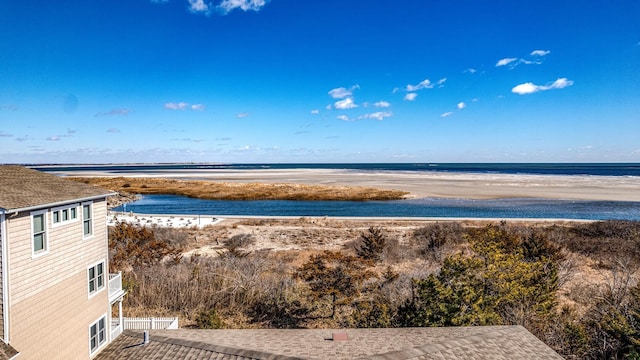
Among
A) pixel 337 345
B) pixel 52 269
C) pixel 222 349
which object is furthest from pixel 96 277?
pixel 337 345

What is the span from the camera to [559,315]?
15680 millimetres

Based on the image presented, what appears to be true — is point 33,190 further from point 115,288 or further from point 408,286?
point 408,286

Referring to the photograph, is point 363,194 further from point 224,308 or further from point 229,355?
point 229,355

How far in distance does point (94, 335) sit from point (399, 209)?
151ft

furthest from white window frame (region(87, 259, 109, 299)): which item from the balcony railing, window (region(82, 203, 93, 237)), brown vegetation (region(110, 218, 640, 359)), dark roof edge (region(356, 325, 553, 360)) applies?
dark roof edge (region(356, 325, 553, 360))

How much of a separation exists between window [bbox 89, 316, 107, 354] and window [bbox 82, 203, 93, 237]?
300 cm

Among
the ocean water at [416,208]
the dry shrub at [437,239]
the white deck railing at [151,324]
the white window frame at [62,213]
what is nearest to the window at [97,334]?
the white deck railing at [151,324]

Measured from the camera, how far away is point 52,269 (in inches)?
416

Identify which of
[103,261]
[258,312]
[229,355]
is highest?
[103,261]

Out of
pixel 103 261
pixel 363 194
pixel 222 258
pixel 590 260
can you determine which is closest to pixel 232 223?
pixel 222 258

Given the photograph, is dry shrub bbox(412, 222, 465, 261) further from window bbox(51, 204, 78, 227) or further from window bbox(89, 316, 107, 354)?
window bbox(51, 204, 78, 227)

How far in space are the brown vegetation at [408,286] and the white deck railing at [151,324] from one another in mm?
1159

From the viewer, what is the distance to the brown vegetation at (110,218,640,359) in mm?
13867

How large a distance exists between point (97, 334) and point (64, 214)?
4.31 m
